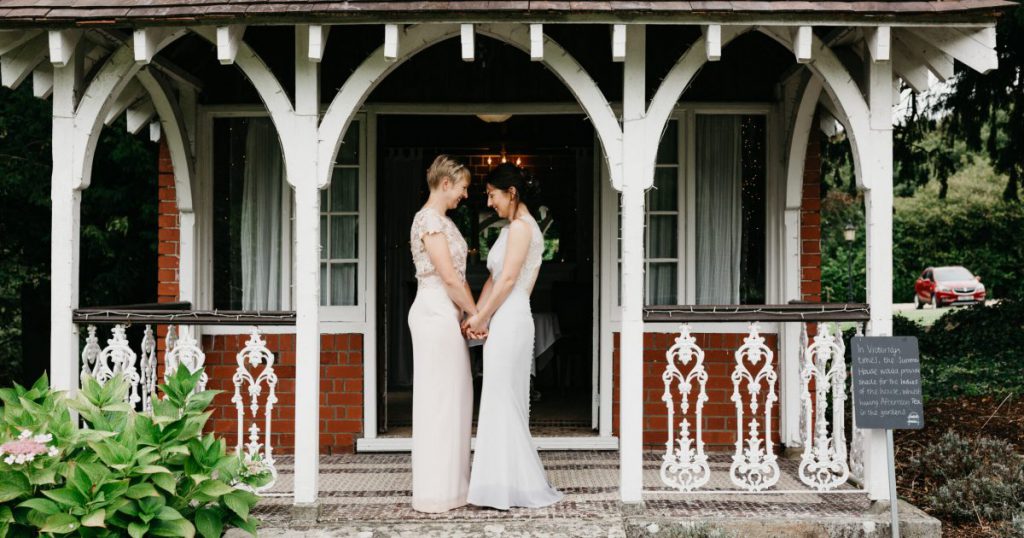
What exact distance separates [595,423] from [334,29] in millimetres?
3510

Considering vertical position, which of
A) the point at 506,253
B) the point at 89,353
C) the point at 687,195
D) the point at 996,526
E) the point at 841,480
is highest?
the point at 687,195

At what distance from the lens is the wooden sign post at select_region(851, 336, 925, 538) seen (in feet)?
15.9

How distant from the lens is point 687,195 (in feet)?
22.4

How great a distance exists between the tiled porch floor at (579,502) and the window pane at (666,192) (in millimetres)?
1997

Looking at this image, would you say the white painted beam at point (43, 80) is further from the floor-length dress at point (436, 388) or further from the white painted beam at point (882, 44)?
the white painted beam at point (882, 44)

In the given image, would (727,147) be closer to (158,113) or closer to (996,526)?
(996,526)

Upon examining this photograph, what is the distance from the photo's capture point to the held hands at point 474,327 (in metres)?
5.10

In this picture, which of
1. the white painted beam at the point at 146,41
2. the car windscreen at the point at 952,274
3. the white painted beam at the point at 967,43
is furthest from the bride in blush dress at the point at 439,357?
the car windscreen at the point at 952,274

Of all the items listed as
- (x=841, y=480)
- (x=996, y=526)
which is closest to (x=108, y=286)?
(x=841, y=480)

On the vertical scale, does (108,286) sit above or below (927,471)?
above

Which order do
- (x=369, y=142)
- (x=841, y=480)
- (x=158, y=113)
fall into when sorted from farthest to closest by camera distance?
(x=369, y=142) → (x=158, y=113) → (x=841, y=480)

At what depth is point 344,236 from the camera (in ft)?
22.4

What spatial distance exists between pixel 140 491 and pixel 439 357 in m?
1.70

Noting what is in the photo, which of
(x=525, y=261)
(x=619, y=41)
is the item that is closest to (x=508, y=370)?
(x=525, y=261)
